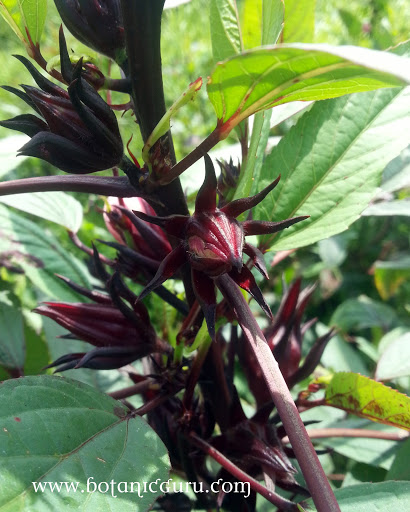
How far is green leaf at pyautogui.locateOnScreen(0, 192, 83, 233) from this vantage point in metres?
0.77

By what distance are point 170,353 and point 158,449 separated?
166 mm

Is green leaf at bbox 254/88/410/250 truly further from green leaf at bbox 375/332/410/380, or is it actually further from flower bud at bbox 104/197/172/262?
green leaf at bbox 375/332/410/380

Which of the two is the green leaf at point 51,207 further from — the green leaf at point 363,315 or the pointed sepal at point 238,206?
the green leaf at point 363,315

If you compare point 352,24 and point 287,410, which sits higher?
point 352,24

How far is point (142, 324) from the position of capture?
2.09 feet

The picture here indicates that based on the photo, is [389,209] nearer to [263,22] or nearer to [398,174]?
[398,174]

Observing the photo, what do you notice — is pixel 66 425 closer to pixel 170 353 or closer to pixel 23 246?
pixel 170 353

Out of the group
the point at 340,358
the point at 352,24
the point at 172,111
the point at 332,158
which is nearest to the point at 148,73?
the point at 172,111

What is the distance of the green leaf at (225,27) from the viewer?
60 cm

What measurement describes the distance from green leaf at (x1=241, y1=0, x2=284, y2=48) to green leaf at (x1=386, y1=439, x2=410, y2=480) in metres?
0.58

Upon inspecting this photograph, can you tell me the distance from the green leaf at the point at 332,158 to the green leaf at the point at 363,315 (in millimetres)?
689

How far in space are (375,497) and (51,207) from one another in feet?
2.03

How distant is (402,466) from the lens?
724 mm

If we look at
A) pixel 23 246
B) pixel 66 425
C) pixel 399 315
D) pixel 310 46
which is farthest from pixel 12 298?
pixel 399 315
